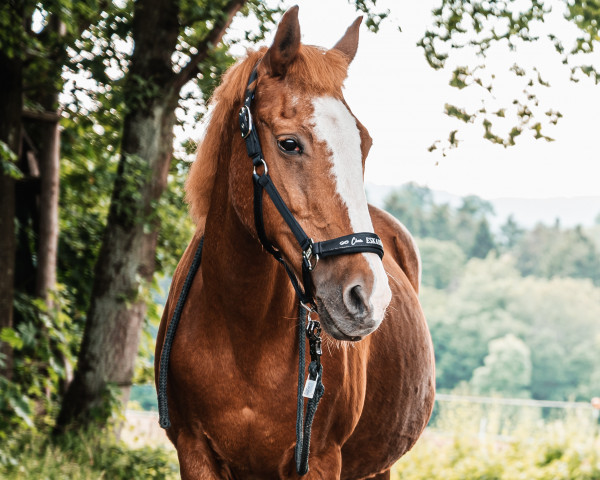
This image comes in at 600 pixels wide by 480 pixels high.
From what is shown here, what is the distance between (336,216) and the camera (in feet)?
6.84

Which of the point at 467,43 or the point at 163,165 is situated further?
the point at 163,165

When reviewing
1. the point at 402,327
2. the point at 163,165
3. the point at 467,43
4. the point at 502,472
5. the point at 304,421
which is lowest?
the point at 502,472

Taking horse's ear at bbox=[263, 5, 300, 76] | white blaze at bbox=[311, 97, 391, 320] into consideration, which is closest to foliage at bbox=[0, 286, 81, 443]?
horse's ear at bbox=[263, 5, 300, 76]

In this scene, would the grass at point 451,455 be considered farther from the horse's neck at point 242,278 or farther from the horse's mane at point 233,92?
the horse's mane at point 233,92

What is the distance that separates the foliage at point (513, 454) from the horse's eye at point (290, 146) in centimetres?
686

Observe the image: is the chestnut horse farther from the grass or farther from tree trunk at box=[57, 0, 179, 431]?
tree trunk at box=[57, 0, 179, 431]

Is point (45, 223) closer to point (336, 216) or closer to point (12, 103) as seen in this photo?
point (12, 103)

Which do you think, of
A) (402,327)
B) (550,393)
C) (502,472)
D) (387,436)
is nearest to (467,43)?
(402,327)

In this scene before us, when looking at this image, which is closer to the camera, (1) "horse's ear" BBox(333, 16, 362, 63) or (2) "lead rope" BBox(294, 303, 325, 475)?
(2) "lead rope" BBox(294, 303, 325, 475)

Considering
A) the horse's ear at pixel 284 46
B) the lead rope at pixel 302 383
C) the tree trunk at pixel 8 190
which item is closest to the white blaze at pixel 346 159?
the horse's ear at pixel 284 46

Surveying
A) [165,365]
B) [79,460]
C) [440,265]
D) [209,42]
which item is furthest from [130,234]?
[440,265]

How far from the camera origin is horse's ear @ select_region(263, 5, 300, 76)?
2.29m

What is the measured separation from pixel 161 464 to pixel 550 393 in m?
66.9

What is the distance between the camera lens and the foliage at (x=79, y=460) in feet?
17.2
